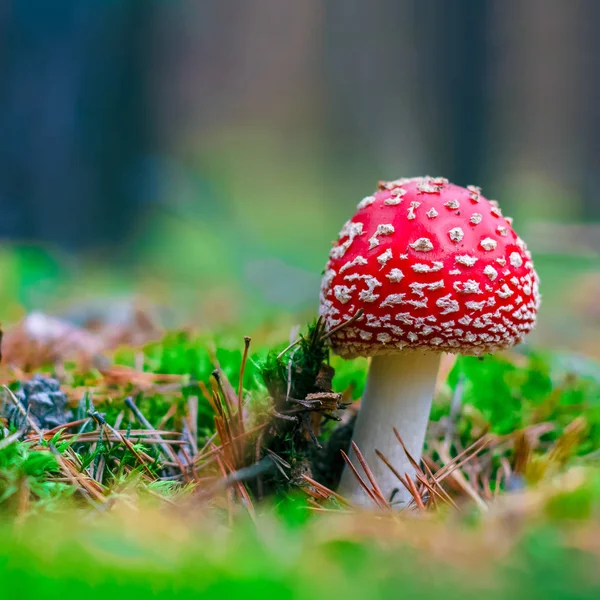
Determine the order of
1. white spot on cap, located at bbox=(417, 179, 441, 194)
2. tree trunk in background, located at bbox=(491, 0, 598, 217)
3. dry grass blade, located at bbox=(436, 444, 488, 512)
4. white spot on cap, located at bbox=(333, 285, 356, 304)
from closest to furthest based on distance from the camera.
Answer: dry grass blade, located at bbox=(436, 444, 488, 512)
white spot on cap, located at bbox=(333, 285, 356, 304)
white spot on cap, located at bbox=(417, 179, 441, 194)
tree trunk in background, located at bbox=(491, 0, 598, 217)

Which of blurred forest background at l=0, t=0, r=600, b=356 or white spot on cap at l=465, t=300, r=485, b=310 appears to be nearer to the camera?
white spot on cap at l=465, t=300, r=485, b=310

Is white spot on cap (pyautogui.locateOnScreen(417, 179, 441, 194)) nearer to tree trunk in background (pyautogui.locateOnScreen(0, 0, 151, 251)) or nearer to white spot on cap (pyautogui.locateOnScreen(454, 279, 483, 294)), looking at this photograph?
white spot on cap (pyautogui.locateOnScreen(454, 279, 483, 294))

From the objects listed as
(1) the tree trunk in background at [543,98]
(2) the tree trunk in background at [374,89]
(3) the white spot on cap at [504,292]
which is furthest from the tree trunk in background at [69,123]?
(3) the white spot on cap at [504,292]

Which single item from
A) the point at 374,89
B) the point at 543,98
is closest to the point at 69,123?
the point at 374,89

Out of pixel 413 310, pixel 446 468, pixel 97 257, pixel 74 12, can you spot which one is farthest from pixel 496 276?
pixel 74 12

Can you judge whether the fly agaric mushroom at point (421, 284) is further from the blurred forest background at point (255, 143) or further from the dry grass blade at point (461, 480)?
the blurred forest background at point (255, 143)

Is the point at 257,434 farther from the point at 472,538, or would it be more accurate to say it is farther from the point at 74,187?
the point at 74,187

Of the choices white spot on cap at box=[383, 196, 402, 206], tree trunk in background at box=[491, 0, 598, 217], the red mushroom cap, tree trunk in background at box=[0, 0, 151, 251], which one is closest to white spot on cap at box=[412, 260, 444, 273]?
the red mushroom cap

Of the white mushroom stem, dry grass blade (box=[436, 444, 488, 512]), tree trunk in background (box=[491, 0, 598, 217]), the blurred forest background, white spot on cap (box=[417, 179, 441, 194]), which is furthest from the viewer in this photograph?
tree trunk in background (box=[491, 0, 598, 217])

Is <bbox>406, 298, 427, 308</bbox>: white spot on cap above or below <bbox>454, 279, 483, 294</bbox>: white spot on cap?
below
